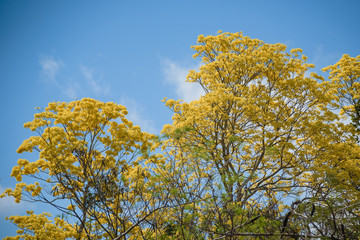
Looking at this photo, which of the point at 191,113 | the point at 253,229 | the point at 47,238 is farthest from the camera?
the point at 191,113

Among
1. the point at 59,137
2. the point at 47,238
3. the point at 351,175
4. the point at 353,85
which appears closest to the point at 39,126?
the point at 59,137

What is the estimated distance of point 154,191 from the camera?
541cm

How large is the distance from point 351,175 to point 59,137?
7737mm

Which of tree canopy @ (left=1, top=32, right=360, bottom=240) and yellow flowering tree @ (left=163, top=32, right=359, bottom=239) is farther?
yellow flowering tree @ (left=163, top=32, right=359, bottom=239)

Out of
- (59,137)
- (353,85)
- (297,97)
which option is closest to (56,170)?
(59,137)

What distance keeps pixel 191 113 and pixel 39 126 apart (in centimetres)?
432

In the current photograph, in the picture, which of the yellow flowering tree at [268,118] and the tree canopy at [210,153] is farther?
the yellow flowering tree at [268,118]

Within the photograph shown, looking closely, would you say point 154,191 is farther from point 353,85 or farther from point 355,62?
point 355,62

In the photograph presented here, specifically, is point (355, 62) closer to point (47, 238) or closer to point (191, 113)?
point (191, 113)

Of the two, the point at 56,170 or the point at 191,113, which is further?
the point at 191,113

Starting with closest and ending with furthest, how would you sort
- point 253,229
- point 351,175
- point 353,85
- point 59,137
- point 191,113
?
point 253,229 < point 59,137 < point 351,175 < point 191,113 < point 353,85

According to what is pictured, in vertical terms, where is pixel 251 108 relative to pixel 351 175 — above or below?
above

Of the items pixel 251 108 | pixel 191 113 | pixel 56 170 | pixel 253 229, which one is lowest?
pixel 253 229

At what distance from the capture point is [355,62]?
33.8 ft
